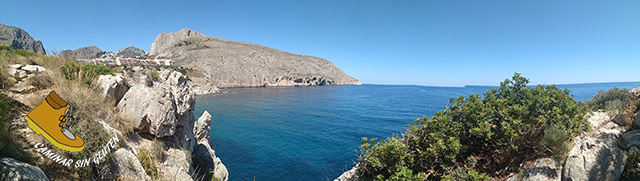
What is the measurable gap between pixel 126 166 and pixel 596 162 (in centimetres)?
1034

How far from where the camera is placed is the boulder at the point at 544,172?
4426 millimetres

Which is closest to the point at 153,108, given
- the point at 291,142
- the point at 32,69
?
the point at 32,69

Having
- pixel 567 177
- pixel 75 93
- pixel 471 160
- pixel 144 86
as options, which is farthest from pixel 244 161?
pixel 567 177

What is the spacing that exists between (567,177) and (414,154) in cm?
293

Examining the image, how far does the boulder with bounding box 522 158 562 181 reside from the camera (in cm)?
443

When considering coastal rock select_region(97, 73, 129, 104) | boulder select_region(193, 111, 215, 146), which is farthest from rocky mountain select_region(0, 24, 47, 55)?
coastal rock select_region(97, 73, 129, 104)

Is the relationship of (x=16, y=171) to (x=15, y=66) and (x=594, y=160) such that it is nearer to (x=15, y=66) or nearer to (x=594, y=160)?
(x=15, y=66)

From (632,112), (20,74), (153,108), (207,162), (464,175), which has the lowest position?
(207,162)

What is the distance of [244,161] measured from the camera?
19.1 m

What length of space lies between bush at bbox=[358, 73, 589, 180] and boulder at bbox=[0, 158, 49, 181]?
234 inches

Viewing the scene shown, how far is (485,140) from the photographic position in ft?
19.5

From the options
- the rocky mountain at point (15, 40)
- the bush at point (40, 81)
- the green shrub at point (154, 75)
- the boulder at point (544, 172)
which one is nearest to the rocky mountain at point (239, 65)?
the rocky mountain at point (15, 40)
